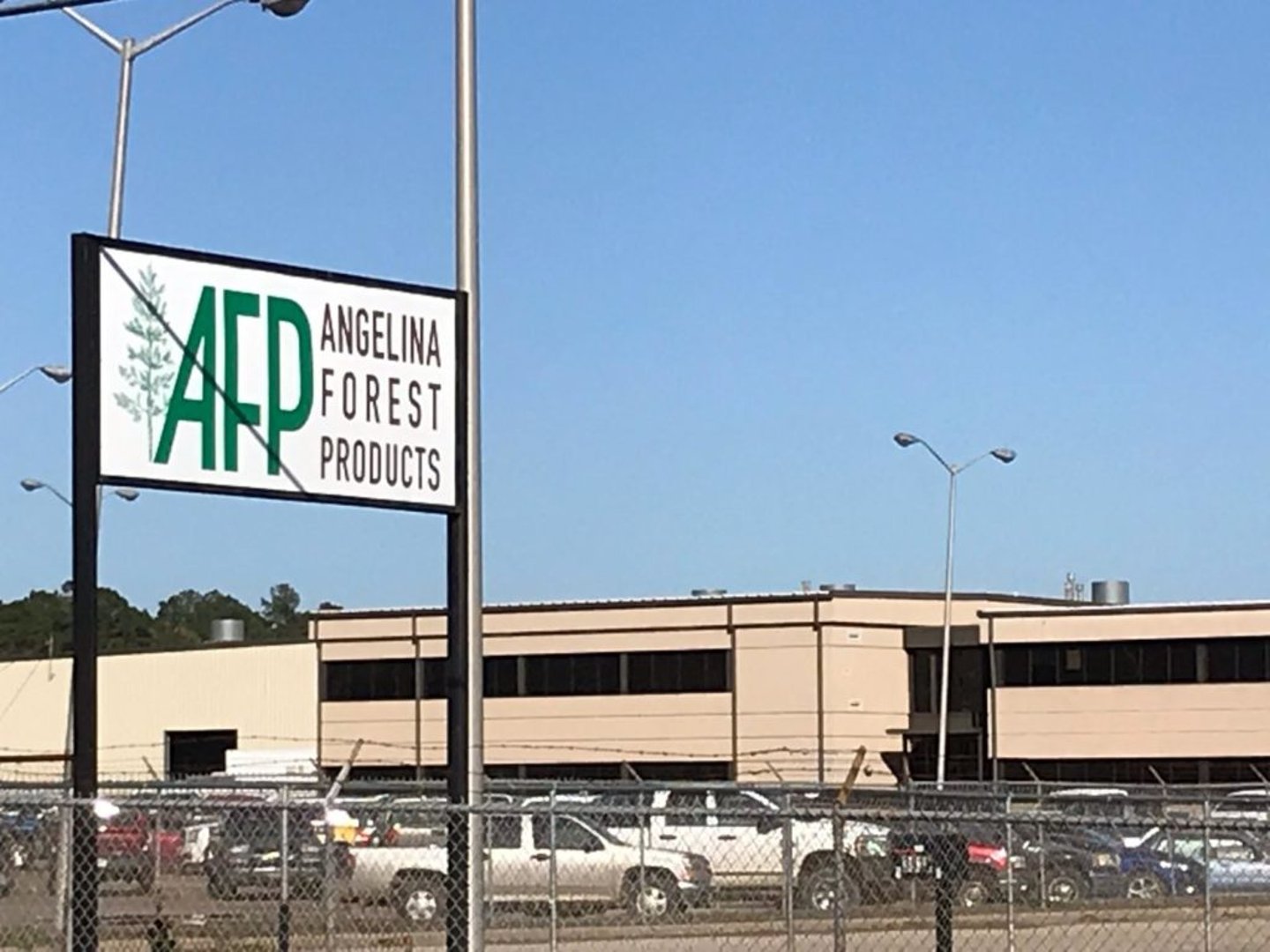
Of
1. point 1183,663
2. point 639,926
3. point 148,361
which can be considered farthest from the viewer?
point 1183,663

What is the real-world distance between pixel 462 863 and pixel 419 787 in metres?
10.6

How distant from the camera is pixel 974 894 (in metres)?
22.3

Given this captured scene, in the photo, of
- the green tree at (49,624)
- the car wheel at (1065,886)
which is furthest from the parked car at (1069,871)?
the green tree at (49,624)

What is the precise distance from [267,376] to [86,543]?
161cm

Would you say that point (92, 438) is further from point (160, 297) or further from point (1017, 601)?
point (1017, 601)

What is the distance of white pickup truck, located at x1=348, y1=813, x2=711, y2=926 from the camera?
2053 centimetres

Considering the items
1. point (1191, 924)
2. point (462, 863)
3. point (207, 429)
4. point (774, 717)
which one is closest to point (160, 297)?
point (207, 429)

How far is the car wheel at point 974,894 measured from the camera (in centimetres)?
2081

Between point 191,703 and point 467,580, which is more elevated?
point 467,580

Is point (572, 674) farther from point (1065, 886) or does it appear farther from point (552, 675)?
point (1065, 886)

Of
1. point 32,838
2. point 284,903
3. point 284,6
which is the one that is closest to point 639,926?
point 284,903

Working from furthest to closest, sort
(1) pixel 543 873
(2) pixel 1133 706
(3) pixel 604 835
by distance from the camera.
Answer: (2) pixel 1133 706 < (1) pixel 543 873 < (3) pixel 604 835

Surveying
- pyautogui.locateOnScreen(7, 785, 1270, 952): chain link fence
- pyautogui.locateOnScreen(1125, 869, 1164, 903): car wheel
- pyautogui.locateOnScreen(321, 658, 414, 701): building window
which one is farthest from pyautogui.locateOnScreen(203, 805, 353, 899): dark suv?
pyautogui.locateOnScreen(321, 658, 414, 701): building window

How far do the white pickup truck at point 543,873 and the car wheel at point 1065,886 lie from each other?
334 centimetres
